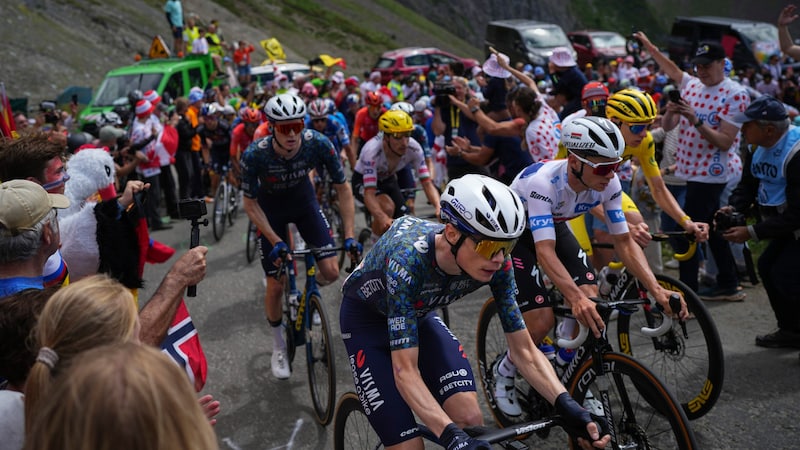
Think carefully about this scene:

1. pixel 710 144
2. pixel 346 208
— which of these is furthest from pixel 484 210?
pixel 710 144

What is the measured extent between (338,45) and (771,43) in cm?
2614

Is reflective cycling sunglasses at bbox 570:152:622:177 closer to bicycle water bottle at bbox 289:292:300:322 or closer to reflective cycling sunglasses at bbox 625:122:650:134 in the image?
reflective cycling sunglasses at bbox 625:122:650:134

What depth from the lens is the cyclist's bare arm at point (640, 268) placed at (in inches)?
167

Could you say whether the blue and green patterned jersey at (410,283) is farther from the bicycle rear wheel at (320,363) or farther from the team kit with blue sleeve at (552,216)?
the bicycle rear wheel at (320,363)

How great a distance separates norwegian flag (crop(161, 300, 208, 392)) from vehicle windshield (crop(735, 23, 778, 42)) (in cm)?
2488

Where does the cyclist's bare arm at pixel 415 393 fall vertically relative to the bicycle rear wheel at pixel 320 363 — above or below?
above

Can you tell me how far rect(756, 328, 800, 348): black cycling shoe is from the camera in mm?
5996

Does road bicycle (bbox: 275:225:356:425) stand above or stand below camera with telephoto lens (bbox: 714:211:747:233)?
below

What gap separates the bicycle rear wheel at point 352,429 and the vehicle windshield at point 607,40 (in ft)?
90.0

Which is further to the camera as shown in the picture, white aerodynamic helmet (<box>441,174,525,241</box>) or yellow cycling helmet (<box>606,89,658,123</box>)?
yellow cycling helmet (<box>606,89,658,123</box>)

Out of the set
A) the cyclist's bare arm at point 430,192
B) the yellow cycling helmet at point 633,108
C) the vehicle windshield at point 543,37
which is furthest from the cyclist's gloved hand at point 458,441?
the vehicle windshield at point 543,37

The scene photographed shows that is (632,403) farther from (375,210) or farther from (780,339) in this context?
(375,210)

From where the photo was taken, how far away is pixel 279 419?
213 inches

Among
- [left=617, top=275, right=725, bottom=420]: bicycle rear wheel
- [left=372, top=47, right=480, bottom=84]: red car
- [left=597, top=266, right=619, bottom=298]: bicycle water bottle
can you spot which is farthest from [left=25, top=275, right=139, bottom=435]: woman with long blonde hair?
[left=372, top=47, right=480, bottom=84]: red car
